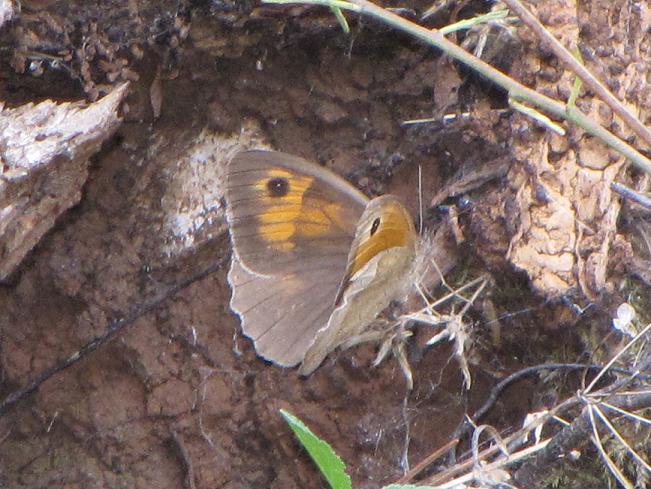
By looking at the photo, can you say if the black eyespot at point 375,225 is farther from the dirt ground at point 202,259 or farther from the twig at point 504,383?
the twig at point 504,383

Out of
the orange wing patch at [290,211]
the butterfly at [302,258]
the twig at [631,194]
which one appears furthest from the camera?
the orange wing patch at [290,211]

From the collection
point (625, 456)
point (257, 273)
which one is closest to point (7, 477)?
point (257, 273)

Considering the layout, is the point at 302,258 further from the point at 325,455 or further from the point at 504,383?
the point at 325,455

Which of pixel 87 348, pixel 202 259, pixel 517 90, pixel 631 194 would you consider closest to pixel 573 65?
pixel 517 90

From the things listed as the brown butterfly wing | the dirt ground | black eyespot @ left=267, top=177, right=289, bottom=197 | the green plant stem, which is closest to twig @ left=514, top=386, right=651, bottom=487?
the dirt ground

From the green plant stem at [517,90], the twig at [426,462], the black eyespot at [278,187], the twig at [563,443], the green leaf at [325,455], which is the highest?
the green plant stem at [517,90]

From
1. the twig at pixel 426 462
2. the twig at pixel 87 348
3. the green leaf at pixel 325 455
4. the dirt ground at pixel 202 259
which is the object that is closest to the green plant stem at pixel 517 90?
the dirt ground at pixel 202 259

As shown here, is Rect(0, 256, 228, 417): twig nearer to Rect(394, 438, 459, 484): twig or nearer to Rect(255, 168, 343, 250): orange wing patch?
Rect(255, 168, 343, 250): orange wing patch
